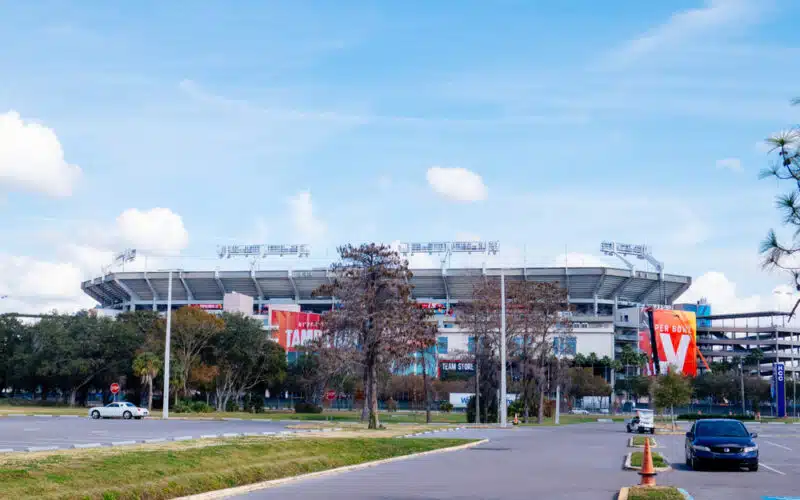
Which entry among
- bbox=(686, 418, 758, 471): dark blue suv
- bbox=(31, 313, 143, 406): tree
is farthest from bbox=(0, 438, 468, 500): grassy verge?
bbox=(31, 313, 143, 406): tree

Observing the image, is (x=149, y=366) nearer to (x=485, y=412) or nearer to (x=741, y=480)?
(x=485, y=412)

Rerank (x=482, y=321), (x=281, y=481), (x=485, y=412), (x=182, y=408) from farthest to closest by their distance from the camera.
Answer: (x=182, y=408)
(x=485, y=412)
(x=482, y=321)
(x=281, y=481)

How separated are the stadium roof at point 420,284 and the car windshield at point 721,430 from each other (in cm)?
11790

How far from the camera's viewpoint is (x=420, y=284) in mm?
154875

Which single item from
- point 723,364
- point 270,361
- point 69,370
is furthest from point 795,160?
point 723,364

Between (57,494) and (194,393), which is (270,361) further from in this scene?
(57,494)

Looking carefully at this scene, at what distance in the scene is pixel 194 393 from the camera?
101 meters

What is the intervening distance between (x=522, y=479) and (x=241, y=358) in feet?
225

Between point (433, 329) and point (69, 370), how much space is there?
158ft

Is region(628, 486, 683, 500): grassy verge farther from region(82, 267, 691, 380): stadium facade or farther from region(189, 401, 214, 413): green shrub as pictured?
region(82, 267, 691, 380): stadium facade

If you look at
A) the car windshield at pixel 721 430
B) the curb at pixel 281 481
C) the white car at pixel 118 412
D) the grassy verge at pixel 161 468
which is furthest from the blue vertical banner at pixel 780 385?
the grassy verge at pixel 161 468

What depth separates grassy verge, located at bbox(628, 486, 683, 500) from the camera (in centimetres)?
Answer: 1673

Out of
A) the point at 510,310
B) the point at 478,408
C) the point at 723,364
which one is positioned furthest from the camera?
the point at 723,364

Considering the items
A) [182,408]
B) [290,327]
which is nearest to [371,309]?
[182,408]
